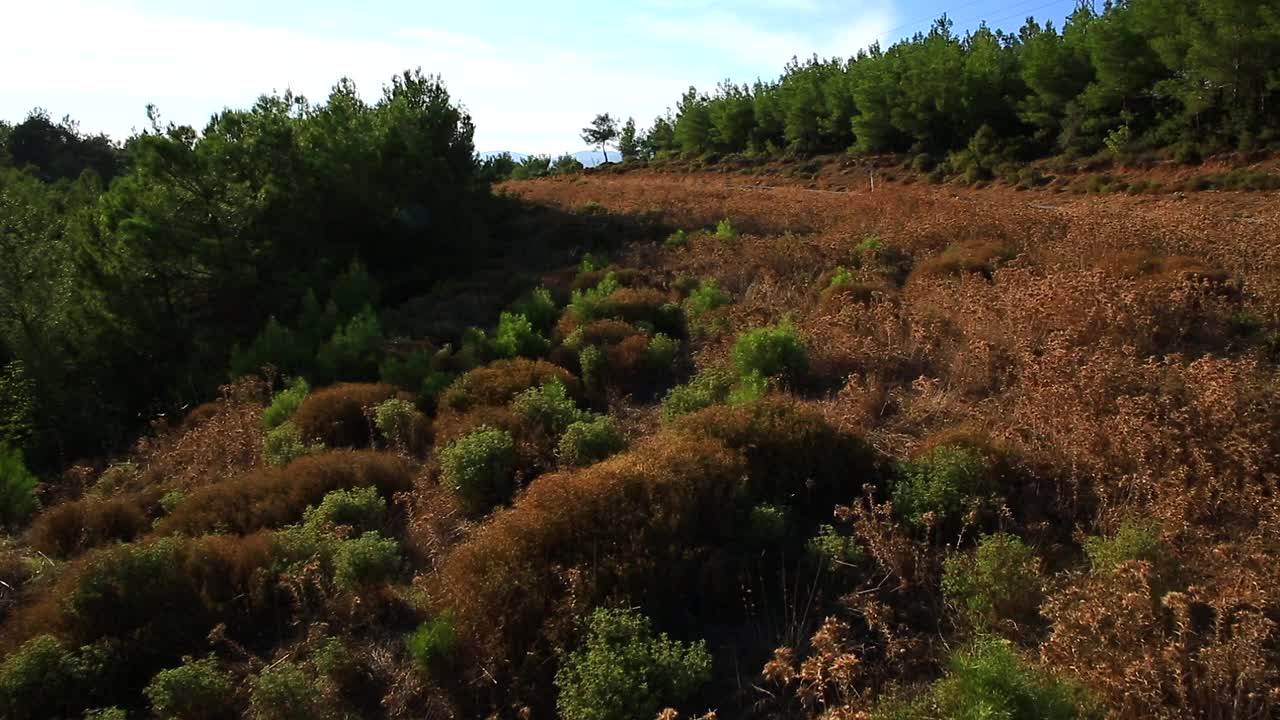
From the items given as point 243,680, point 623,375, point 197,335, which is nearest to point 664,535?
point 243,680

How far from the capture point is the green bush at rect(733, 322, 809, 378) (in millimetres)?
7414

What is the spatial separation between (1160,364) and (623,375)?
480 centimetres

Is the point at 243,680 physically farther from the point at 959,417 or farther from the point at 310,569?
the point at 959,417

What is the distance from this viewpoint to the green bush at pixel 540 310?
37.1ft

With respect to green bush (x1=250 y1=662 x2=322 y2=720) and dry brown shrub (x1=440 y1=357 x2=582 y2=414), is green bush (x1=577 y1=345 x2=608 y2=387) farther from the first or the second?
green bush (x1=250 y1=662 x2=322 y2=720)

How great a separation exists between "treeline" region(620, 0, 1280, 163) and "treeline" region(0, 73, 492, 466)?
2462 centimetres

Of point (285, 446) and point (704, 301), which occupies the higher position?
point (704, 301)

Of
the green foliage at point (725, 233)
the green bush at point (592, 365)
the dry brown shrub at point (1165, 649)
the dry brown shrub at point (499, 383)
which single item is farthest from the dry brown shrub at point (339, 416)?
the green foliage at point (725, 233)

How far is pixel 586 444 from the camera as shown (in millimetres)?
6238

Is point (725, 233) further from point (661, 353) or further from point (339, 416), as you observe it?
point (339, 416)

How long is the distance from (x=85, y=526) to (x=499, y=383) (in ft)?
12.1

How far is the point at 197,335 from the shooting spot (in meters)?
13.9

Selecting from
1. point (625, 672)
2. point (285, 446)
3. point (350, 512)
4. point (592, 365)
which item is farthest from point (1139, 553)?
point (285, 446)

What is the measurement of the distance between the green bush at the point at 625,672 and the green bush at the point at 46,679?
9.05 feet
